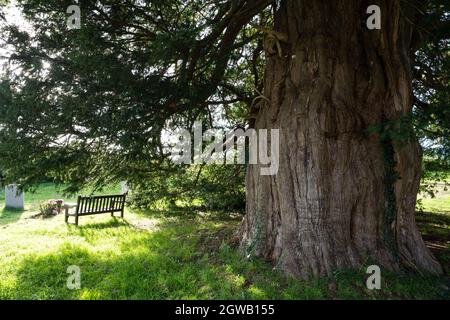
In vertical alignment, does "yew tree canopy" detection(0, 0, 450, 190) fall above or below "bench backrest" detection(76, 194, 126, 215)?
above

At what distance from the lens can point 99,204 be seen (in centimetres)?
941

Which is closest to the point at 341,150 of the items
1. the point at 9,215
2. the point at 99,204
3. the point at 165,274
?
the point at 165,274

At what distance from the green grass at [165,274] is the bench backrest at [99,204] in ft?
5.93

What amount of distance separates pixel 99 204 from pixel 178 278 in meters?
5.87

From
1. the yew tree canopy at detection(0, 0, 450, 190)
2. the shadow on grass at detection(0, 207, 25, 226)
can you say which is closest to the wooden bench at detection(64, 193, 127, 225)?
the shadow on grass at detection(0, 207, 25, 226)

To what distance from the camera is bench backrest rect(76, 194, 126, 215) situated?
884 cm

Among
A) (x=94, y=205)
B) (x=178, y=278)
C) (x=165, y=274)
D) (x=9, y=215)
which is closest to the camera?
(x=178, y=278)

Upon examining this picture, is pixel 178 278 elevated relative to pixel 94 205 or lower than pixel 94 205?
lower

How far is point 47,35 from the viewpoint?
470 centimetres

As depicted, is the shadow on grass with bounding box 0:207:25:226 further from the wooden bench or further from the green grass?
the green grass

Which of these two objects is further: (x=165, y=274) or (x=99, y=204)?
(x=99, y=204)

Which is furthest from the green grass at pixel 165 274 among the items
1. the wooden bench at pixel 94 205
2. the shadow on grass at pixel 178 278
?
the wooden bench at pixel 94 205

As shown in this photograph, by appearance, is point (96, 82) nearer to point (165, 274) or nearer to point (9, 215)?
point (165, 274)

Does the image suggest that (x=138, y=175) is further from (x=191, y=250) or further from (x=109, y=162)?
(x=191, y=250)
